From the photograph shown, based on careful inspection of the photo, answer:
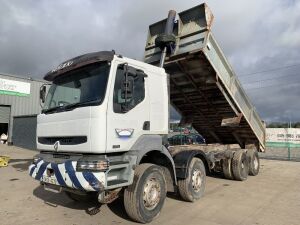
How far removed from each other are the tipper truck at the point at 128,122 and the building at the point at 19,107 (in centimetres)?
1881

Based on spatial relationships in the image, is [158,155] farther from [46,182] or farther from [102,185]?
[46,182]

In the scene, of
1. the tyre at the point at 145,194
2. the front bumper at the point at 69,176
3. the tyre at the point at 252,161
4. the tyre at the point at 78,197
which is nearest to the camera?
the front bumper at the point at 69,176

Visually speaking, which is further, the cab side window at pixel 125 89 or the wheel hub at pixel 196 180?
the wheel hub at pixel 196 180

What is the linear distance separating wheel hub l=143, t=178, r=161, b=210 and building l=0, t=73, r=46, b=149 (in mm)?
19738

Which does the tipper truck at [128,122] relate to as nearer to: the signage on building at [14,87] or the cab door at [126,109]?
the cab door at [126,109]

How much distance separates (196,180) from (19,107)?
75.0 feet

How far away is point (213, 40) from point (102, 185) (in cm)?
458

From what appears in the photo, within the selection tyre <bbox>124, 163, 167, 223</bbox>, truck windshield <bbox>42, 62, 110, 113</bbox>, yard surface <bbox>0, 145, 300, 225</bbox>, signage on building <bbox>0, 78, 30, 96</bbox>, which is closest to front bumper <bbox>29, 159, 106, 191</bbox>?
tyre <bbox>124, 163, 167, 223</bbox>

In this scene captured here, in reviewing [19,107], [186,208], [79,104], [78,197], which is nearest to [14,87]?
[19,107]

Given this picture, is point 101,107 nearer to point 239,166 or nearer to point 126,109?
point 126,109

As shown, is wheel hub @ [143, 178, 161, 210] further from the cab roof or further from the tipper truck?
the cab roof

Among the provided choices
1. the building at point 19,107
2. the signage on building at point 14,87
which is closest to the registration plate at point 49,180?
the building at point 19,107

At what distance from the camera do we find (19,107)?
85.8 feet

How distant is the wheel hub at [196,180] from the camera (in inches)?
274
